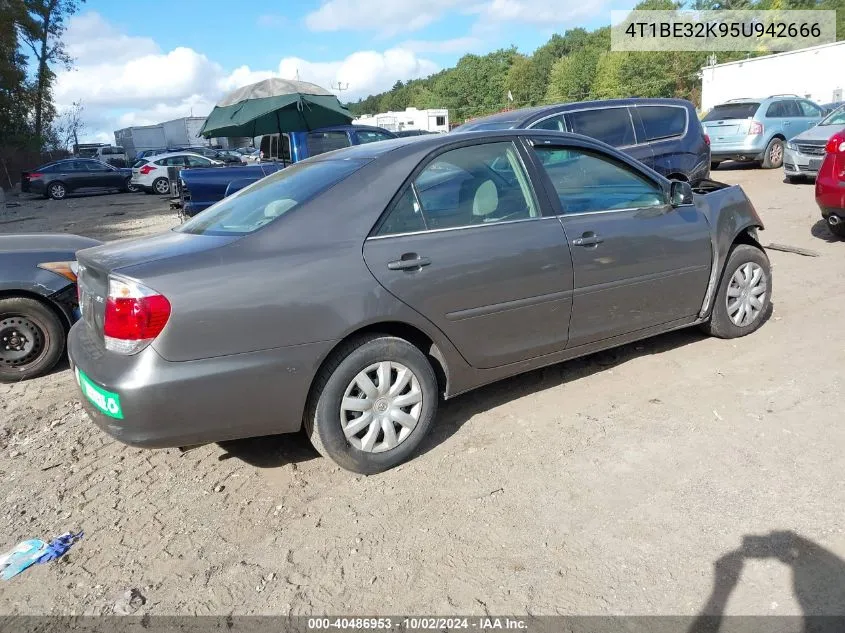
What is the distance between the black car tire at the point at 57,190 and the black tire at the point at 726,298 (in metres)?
24.6

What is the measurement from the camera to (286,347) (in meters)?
2.86

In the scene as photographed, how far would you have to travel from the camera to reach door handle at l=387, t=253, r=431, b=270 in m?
3.11

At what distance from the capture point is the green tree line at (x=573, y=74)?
49219 mm

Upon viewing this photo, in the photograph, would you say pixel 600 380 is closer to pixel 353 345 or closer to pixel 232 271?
pixel 353 345

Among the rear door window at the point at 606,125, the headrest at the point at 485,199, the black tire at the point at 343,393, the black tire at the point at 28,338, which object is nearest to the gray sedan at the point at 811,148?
the rear door window at the point at 606,125

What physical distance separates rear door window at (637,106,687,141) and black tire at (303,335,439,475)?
240 inches

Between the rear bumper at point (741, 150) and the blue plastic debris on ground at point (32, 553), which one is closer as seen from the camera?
the blue plastic debris on ground at point (32, 553)

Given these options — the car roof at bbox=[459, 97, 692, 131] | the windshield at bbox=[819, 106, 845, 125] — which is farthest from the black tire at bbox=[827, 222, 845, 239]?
the windshield at bbox=[819, 106, 845, 125]

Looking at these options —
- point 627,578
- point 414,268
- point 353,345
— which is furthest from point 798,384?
point 353,345

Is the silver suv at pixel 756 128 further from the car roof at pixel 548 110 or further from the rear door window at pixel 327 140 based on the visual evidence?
the rear door window at pixel 327 140

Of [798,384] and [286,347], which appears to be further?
[798,384]

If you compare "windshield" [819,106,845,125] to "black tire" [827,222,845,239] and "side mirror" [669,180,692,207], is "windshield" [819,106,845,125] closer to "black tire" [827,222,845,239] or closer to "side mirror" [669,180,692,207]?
"black tire" [827,222,845,239]

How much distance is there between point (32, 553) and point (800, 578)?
3.10 metres

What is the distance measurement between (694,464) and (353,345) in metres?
1.76
